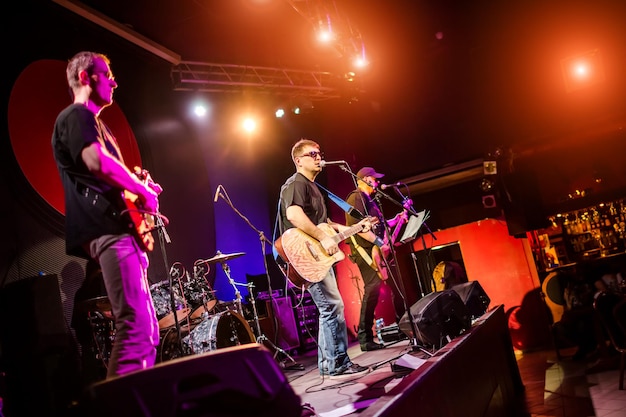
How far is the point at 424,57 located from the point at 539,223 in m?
4.86

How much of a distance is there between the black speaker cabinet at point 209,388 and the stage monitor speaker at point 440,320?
255 centimetres

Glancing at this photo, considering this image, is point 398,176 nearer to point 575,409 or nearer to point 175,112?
point 175,112

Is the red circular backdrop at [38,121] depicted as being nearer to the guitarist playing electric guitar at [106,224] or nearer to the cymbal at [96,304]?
the cymbal at [96,304]

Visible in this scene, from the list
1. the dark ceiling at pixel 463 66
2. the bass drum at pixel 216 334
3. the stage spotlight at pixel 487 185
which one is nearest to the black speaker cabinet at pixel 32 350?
the bass drum at pixel 216 334

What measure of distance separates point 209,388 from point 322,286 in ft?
9.18

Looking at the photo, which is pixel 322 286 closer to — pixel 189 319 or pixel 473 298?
pixel 473 298

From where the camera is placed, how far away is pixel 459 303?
398 cm

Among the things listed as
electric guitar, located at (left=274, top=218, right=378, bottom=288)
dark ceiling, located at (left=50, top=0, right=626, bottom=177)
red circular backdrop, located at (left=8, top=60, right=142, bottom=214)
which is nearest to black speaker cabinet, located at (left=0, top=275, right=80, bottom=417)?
red circular backdrop, located at (left=8, top=60, right=142, bottom=214)

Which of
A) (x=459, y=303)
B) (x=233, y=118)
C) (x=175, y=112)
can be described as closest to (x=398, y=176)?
(x=233, y=118)

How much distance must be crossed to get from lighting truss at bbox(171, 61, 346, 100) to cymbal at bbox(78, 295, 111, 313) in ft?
13.2

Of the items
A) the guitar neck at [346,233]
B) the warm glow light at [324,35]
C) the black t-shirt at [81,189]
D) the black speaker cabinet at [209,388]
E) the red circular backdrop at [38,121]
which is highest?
the warm glow light at [324,35]

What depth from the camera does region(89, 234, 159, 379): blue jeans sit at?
2180mm

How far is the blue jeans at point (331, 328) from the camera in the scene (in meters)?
4.09

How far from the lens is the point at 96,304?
16.2 feet
